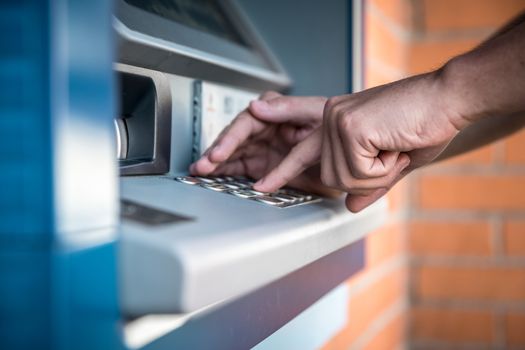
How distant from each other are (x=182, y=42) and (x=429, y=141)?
336 millimetres

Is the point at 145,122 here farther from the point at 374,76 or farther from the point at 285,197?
the point at 374,76

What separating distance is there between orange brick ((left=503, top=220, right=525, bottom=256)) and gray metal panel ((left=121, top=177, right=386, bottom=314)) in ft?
4.92

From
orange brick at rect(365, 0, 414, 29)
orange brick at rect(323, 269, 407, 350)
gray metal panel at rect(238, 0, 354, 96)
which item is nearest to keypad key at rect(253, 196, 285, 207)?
gray metal panel at rect(238, 0, 354, 96)

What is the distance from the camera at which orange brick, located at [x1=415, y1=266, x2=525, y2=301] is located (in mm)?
1994

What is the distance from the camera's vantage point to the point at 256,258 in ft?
1.55

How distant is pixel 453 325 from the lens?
2055mm

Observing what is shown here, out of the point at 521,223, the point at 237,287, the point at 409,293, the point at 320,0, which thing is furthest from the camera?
the point at 409,293

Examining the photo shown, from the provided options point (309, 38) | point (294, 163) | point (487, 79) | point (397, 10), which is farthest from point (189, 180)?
point (397, 10)

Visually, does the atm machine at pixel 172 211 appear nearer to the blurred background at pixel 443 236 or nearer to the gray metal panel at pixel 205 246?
the gray metal panel at pixel 205 246

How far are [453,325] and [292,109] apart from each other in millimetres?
1485

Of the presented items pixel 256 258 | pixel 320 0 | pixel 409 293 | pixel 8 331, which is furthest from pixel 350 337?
pixel 8 331

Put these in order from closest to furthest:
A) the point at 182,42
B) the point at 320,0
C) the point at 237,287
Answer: the point at 237,287
the point at 182,42
the point at 320,0

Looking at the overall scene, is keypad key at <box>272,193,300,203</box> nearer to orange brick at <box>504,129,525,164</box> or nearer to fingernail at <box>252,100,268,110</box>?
fingernail at <box>252,100,268,110</box>

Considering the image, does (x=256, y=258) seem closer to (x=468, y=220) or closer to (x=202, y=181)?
(x=202, y=181)
